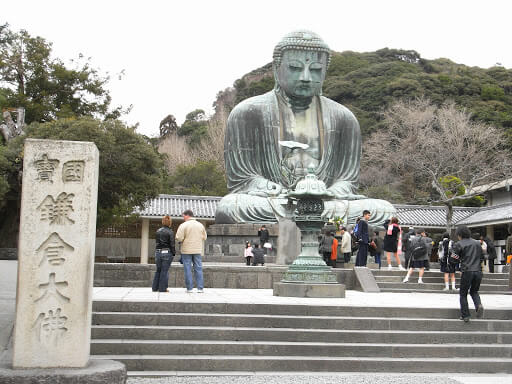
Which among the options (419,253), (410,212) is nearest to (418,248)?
(419,253)

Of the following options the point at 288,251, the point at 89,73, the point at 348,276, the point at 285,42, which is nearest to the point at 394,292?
the point at 348,276

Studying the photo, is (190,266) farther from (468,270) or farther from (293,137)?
(293,137)

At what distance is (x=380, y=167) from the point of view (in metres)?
33.5

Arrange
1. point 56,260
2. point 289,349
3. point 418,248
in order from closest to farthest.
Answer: point 56,260
point 289,349
point 418,248

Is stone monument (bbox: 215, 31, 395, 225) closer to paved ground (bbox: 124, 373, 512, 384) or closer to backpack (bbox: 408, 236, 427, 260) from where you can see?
backpack (bbox: 408, 236, 427, 260)

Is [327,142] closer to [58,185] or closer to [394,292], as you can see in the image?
[394,292]

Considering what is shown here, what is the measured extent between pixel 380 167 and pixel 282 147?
706 inches

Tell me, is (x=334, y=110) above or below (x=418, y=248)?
above

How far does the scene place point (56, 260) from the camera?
4.48 m

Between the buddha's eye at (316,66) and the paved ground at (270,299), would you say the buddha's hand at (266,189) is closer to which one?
the buddha's eye at (316,66)

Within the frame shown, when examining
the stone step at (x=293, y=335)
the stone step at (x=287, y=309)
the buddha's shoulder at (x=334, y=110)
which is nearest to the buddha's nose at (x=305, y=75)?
the buddha's shoulder at (x=334, y=110)

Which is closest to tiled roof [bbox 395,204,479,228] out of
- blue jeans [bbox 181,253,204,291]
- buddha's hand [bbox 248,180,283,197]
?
buddha's hand [bbox 248,180,283,197]

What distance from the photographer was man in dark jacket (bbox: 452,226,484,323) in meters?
6.91

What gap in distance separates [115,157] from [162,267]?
11689 mm
